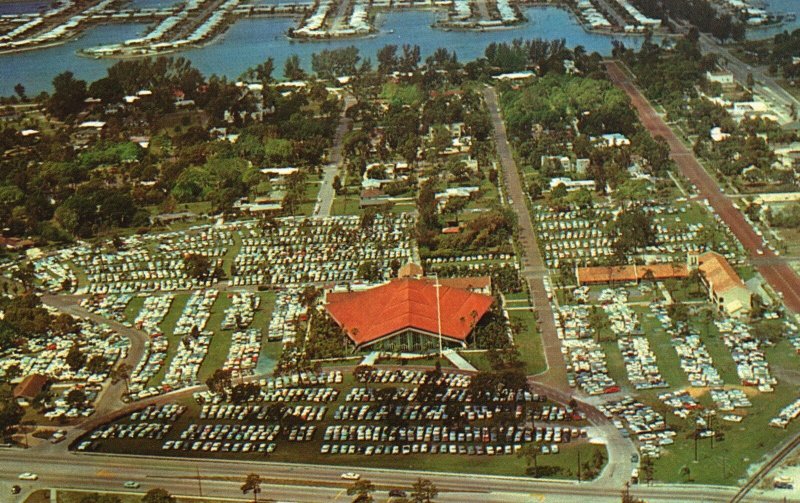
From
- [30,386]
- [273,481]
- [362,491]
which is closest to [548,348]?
[362,491]

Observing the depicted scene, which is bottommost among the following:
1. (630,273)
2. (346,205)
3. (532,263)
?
(346,205)

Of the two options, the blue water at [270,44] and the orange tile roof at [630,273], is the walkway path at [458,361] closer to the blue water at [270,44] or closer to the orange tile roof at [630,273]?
the orange tile roof at [630,273]

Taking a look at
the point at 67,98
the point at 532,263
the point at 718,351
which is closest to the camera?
the point at 718,351

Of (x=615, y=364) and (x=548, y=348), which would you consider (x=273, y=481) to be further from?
(x=615, y=364)

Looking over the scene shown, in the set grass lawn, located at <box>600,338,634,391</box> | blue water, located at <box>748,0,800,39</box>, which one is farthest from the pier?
grass lawn, located at <box>600,338,634,391</box>

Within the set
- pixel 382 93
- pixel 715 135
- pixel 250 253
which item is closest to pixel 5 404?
pixel 250 253

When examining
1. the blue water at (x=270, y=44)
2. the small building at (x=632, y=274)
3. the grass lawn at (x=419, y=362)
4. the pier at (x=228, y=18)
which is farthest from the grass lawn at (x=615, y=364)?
the pier at (x=228, y=18)

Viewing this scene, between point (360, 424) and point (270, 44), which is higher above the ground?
point (360, 424)
